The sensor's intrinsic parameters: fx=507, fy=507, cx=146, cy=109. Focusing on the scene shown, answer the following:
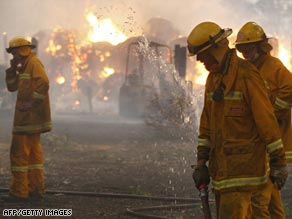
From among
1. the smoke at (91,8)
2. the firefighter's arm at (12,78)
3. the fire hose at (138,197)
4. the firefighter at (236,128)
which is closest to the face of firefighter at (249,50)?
the firefighter at (236,128)

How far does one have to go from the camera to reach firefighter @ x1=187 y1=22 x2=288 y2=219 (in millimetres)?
3504

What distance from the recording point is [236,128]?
3.58m

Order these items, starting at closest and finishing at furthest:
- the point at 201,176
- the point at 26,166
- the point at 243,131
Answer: the point at 243,131, the point at 201,176, the point at 26,166

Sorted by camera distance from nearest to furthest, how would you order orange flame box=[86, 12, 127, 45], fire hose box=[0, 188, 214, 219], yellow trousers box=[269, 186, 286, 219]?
1. yellow trousers box=[269, 186, 286, 219]
2. fire hose box=[0, 188, 214, 219]
3. orange flame box=[86, 12, 127, 45]

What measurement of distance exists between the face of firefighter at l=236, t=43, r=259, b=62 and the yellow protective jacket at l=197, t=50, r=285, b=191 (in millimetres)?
1127

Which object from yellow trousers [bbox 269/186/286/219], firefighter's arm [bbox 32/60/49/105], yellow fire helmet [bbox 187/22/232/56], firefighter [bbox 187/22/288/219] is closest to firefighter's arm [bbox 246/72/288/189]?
firefighter [bbox 187/22/288/219]

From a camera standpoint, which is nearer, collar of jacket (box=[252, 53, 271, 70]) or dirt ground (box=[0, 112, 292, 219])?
collar of jacket (box=[252, 53, 271, 70])

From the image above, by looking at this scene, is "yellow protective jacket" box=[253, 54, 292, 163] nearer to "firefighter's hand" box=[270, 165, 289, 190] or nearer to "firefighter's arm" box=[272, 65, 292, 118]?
"firefighter's arm" box=[272, 65, 292, 118]

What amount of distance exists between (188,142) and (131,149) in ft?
8.36

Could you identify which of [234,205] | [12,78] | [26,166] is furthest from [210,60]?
[12,78]

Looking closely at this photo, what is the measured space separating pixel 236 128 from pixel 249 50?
145 centimetres

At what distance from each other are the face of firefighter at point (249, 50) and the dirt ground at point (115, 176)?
2.15 m

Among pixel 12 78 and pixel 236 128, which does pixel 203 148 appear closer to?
pixel 236 128

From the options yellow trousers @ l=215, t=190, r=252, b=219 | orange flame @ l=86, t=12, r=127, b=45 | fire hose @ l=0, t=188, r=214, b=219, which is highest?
orange flame @ l=86, t=12, r=127, b=45
